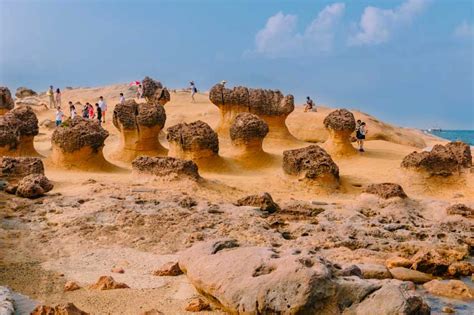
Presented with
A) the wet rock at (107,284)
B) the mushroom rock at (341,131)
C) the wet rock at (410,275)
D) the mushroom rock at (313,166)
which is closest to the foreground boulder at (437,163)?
the mushroom rock at (313,166)

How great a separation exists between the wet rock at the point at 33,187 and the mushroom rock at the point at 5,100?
1381cm

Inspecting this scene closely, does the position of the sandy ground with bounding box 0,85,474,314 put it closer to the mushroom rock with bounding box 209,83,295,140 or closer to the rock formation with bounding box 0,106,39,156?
the rock formation with bounding box 0,106,39,156

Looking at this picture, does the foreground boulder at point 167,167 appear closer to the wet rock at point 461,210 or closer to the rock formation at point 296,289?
the wet rock at point 461,210

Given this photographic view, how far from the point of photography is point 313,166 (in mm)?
15477

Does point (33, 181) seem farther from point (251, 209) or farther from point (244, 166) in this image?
point (244, 166)

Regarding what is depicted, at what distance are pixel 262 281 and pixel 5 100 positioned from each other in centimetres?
2204

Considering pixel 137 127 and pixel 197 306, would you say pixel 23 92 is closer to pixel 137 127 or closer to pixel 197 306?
pixel 137 127

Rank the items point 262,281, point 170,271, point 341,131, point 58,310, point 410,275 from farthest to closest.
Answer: point 341,131, point 410,275, point 170,271, point 262,281, point 58,310

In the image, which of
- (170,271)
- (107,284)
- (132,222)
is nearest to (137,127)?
(132,222)

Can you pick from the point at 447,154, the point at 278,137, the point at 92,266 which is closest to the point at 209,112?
the point at 278,137

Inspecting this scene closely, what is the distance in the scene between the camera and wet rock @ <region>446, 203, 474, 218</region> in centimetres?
1292

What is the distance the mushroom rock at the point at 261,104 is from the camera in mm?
22375

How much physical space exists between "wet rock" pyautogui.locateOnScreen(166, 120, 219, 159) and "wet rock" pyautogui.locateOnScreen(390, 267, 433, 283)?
8901mm

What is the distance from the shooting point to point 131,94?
38469 millimetres
